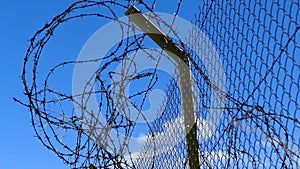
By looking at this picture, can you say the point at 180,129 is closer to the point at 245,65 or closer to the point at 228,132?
the point at 228,132

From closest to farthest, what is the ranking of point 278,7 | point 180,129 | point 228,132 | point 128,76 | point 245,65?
point 278,7 < point 245,65 < point 228,132 < point 128,76 < point 180,129

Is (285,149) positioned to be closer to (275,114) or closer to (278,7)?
(275,114)

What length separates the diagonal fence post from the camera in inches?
103

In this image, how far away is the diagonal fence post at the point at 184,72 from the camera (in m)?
2.60

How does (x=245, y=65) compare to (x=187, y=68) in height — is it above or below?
below

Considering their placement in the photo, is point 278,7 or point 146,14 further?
point 146,14

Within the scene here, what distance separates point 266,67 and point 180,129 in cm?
101

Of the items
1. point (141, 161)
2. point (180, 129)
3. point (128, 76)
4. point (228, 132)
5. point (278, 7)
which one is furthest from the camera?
point (141, 161)

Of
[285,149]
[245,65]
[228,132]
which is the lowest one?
[285,149]

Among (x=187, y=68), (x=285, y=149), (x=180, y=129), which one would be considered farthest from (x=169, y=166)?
(x=285, y=149)

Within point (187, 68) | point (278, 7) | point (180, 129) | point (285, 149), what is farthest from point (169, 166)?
point (278, 7)

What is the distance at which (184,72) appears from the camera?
2.74m

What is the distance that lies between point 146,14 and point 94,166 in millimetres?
755

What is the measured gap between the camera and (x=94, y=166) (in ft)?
8.09
